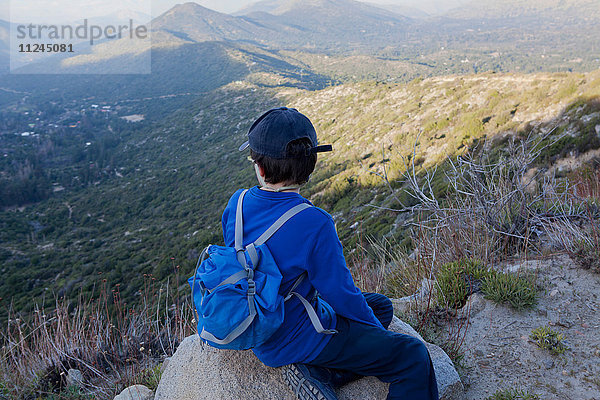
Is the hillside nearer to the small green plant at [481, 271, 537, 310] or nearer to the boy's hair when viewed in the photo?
the small green plant at [481, 271, 537, 310]

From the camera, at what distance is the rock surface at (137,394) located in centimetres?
246

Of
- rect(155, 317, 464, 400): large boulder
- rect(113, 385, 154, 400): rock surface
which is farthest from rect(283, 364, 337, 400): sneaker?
rect(113, 385, 154, 400): rock surface

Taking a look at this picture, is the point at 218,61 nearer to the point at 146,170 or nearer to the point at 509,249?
the point at 146,170

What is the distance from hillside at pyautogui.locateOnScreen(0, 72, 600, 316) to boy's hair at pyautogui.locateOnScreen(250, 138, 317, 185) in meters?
1.53

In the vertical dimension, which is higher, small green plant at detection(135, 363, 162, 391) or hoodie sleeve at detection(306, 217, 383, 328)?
hoodie sleeve at detection(306, 217, 383, 328)

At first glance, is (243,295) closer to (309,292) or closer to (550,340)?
(309,292)

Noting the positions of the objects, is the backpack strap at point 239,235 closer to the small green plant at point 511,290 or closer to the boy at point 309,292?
the boy at point 309,292

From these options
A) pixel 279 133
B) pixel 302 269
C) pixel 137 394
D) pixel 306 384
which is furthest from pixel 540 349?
pixel 137 394

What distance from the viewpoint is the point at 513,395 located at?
1.89m

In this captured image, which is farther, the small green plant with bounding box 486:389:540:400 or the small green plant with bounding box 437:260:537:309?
the small green plant with bounding box 437:260:537:309

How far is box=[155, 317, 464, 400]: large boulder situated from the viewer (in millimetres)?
1792

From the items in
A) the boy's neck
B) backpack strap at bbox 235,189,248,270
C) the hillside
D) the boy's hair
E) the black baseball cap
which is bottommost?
the hillside

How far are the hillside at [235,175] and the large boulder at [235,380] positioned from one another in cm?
174

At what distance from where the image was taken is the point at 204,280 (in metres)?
1.47
